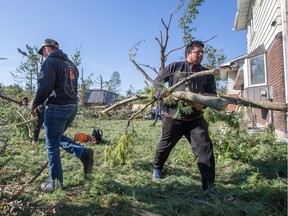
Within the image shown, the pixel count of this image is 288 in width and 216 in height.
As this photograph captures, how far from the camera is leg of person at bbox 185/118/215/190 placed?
11.1 ft

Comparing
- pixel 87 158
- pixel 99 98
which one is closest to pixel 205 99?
pixel 87 158

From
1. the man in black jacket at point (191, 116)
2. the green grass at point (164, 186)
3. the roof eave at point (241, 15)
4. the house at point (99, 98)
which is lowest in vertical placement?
the green grass at point (164, 186)

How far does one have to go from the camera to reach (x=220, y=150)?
200 inches

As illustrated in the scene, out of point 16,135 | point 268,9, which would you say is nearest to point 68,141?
point 16,135

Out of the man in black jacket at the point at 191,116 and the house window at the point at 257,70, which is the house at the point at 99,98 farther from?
the man in black jacket at the point at 191,116

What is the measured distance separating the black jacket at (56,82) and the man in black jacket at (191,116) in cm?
114

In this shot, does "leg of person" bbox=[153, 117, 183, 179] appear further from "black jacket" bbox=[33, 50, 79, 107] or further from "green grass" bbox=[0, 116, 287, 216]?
"black jacket" bbox=[33, 50, 79, 107]

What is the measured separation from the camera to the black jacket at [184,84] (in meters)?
3.59

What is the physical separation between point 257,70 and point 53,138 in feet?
30.1

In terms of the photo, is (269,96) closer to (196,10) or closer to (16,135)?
(16,135)

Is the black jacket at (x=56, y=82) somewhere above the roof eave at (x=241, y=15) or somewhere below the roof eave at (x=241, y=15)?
below

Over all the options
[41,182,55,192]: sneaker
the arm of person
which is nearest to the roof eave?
the arm of person

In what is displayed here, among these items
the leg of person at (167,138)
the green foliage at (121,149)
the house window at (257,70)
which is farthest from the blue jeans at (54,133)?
the house window at (257,70)

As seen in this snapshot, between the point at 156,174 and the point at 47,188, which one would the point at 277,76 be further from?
the point at 47,188
